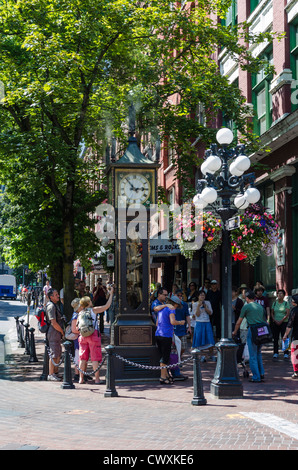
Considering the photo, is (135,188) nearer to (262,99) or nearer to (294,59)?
(294,59)

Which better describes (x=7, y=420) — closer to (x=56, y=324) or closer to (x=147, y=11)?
(x=56, y=324)

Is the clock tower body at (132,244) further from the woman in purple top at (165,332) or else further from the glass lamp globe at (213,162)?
the glass lamp globe at (213,162)

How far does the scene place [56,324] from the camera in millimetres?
13078

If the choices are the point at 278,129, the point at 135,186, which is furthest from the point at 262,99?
the point at 135,186

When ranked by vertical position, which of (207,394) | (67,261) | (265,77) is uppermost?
(265,77)

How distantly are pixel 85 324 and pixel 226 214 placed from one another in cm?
379

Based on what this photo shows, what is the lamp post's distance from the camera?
10688 millimetres

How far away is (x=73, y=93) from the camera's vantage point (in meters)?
16.2

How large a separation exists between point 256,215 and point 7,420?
9081mm

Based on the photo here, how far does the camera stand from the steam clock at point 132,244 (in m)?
13.1

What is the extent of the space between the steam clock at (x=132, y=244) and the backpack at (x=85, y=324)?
49 centimetres

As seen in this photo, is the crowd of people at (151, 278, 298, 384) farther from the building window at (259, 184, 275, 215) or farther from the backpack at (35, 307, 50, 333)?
the building window at (259, 184, 275, 215)

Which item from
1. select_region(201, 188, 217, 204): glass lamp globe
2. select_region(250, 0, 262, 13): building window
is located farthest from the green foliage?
select_region(201, 188, 217, 204): glass lamp globe
